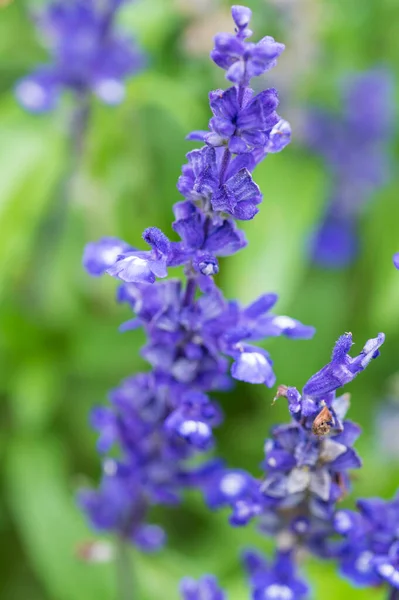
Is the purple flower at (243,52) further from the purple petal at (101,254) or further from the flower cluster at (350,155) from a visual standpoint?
the flower cluster at (350,155)

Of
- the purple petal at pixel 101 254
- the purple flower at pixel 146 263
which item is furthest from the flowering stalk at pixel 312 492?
the purple petal at pixel 101 254

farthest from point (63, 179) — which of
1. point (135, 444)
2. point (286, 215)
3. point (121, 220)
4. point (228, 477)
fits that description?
point (228, 477)

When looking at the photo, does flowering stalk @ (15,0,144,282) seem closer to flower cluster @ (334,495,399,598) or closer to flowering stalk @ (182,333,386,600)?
flowering stalk @ (182,333,386,600)

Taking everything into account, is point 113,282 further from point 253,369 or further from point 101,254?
point 253,369

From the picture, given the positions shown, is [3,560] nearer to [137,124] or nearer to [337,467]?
[137,124]

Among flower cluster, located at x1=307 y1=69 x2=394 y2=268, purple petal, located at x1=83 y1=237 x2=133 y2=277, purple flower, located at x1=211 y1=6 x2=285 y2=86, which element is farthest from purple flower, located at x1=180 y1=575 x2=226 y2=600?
flower cluster, located at x1=307 y1=69 x2=394 y2=268

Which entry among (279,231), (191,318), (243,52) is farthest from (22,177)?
(243,52)
